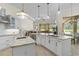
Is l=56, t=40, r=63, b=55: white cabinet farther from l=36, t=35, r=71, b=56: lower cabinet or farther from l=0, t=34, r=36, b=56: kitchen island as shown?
l=0, t=34, r=36, b=56: kitchen island

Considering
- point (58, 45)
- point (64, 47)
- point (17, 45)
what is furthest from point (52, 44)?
point (17, 45)

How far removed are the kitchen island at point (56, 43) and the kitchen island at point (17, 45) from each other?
0.21 meters

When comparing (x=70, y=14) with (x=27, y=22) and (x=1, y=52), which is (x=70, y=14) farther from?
(x=1, y=52)

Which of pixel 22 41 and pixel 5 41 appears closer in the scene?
pixel 5 41

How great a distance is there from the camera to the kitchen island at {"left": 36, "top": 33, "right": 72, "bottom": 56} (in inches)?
93.1

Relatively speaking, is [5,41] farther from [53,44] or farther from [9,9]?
[53,44]

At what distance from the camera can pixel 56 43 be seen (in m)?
2.40

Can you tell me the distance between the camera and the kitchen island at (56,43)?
7.76 feet

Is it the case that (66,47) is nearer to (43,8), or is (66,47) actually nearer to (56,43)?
(56,43)

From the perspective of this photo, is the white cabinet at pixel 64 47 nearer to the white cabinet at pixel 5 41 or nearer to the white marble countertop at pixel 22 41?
the white marble countertop at pixel 22 41

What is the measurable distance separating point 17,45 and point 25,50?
0.68 feet

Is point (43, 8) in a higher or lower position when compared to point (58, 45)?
higher

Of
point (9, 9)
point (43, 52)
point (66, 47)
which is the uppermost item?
A: point (9, 9)

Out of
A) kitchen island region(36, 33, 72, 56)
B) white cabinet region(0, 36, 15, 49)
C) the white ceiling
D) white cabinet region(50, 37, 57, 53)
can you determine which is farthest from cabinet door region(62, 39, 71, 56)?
white cabinet region(0, 36, 15, 49)
